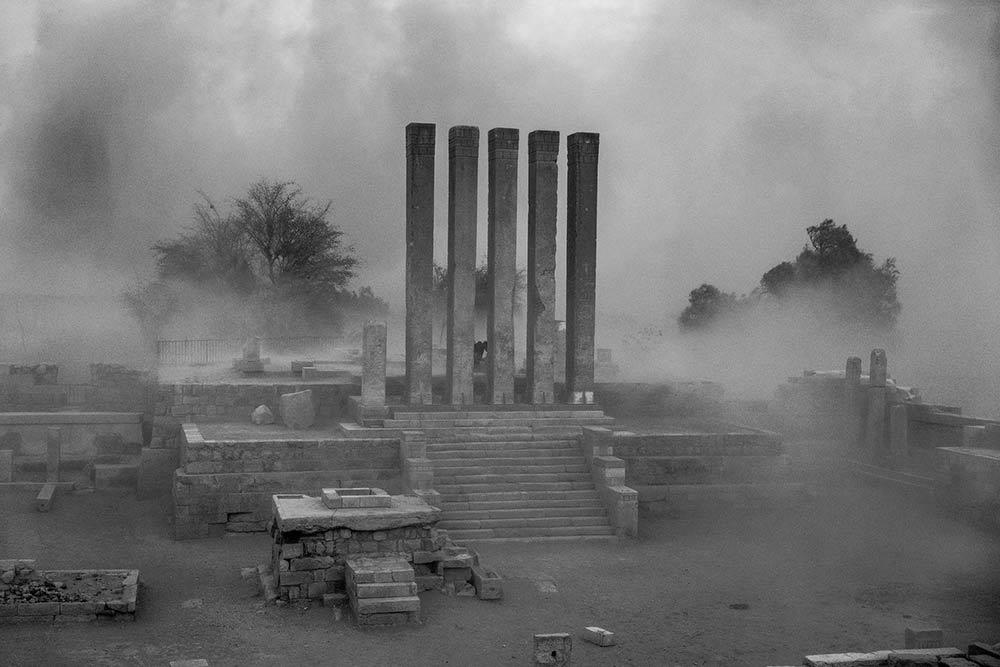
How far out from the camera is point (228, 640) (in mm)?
12461

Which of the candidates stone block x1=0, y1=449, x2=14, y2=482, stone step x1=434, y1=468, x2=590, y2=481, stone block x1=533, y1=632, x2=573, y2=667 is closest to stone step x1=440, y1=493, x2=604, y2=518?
stone step x1=434, y1=468, x2=590, y2=481

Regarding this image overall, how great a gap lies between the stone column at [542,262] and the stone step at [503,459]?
1.86 meters

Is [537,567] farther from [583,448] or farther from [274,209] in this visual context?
[274,209]

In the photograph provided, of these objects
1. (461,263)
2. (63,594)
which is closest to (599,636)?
(63,594)

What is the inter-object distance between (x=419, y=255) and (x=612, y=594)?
7.89 metres

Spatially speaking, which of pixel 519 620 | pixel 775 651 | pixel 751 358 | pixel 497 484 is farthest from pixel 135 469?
pixel 751 358

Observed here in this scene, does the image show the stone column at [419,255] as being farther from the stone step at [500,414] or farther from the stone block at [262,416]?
the stone block at [262,416]

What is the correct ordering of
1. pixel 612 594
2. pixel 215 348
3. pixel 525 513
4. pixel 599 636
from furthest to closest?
pixel 215 348, pixel 525 513, pixel 612 594, pixel 599 636

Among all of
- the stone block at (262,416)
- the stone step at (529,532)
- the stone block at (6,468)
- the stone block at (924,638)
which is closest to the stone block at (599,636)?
the stone block at (924,638)

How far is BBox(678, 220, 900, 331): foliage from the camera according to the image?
42.3 meters

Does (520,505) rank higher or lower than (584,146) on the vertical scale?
lower

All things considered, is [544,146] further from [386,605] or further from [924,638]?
[924,638]

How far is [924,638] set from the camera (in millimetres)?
11859

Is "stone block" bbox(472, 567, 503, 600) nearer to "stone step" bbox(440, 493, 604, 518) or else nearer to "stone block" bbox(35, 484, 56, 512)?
"stone step" bbox(440, 493, 604, 518)
